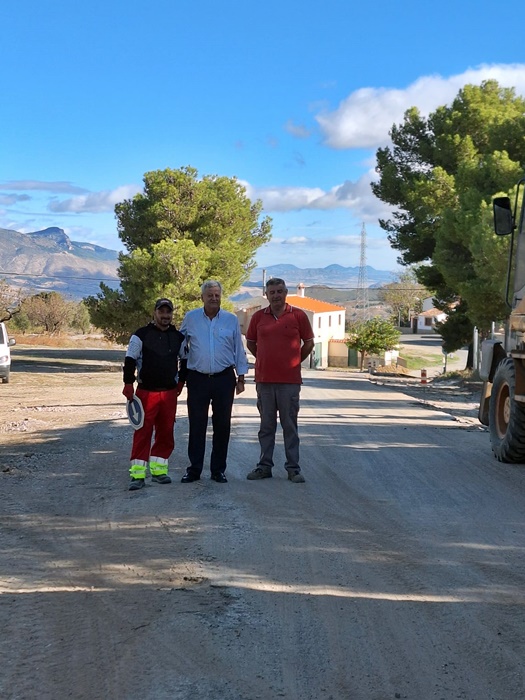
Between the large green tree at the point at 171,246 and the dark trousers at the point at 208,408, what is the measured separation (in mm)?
28888

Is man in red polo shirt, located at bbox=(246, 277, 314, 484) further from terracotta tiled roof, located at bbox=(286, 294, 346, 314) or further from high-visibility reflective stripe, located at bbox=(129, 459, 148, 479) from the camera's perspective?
terracotta tiled roof, located at bbox=(286, 294, 346, 314)

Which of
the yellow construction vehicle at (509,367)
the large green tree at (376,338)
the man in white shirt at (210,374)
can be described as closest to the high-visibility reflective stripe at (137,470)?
the man in white shirt at (210,374)

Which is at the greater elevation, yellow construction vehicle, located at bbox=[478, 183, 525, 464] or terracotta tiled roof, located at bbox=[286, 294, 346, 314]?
terracotta tiled roof, located at bbox=[286, 294, 346, 314]

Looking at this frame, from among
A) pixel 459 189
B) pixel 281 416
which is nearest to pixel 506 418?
pixel 281 416

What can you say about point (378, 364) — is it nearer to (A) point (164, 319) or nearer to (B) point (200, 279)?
(B) point (200, 279)

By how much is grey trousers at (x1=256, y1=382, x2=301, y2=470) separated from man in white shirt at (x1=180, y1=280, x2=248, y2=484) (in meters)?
0.34

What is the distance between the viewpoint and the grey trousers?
8.45m

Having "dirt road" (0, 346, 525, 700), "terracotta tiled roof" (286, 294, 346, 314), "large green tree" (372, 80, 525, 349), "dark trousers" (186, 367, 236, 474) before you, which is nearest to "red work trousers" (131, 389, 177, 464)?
"dark trousers" (186, 367, 236, 474)

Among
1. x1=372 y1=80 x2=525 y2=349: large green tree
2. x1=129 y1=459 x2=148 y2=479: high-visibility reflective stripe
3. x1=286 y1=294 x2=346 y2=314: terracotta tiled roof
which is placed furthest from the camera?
x1=286 y1=294 x2=346 y2=314: terracotta tiled roof

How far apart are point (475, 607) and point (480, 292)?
24.2m

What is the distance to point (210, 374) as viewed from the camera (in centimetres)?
826

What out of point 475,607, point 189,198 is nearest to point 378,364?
point 189,198

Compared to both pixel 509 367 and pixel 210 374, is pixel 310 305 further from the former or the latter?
pixel 210 374

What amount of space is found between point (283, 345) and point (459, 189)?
24.4 meters
